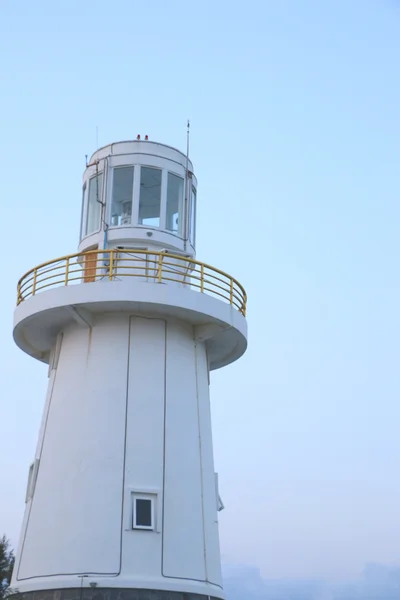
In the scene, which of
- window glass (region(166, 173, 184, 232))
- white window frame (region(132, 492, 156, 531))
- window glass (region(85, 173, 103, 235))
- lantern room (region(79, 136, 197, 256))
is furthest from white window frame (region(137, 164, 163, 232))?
white window frame (region(132, 492, 156, 531))

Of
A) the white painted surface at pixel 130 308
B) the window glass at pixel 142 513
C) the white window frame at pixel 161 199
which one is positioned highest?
the white window frame at pixel 161 199

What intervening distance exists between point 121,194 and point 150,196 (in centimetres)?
76

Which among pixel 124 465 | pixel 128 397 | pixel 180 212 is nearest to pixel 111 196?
pixel 180 212

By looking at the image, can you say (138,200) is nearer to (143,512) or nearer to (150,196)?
(150,196)

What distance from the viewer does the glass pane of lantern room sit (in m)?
23.4

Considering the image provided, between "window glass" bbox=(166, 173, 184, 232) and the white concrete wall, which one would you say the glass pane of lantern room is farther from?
the white concrete wall

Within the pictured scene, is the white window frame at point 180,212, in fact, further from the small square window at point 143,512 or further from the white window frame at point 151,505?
the small square window at point 143,512

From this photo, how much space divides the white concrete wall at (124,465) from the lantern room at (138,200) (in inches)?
87.5

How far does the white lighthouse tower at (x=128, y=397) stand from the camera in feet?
64.8

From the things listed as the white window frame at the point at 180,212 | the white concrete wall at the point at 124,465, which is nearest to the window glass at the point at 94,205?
the white window frame at the point at 180,212

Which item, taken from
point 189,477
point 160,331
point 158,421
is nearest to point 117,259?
point 160,331

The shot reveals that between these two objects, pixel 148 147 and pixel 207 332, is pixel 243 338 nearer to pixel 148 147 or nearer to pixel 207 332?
pixel 207 332

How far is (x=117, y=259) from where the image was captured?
69.7 feet

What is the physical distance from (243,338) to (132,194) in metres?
4.66
